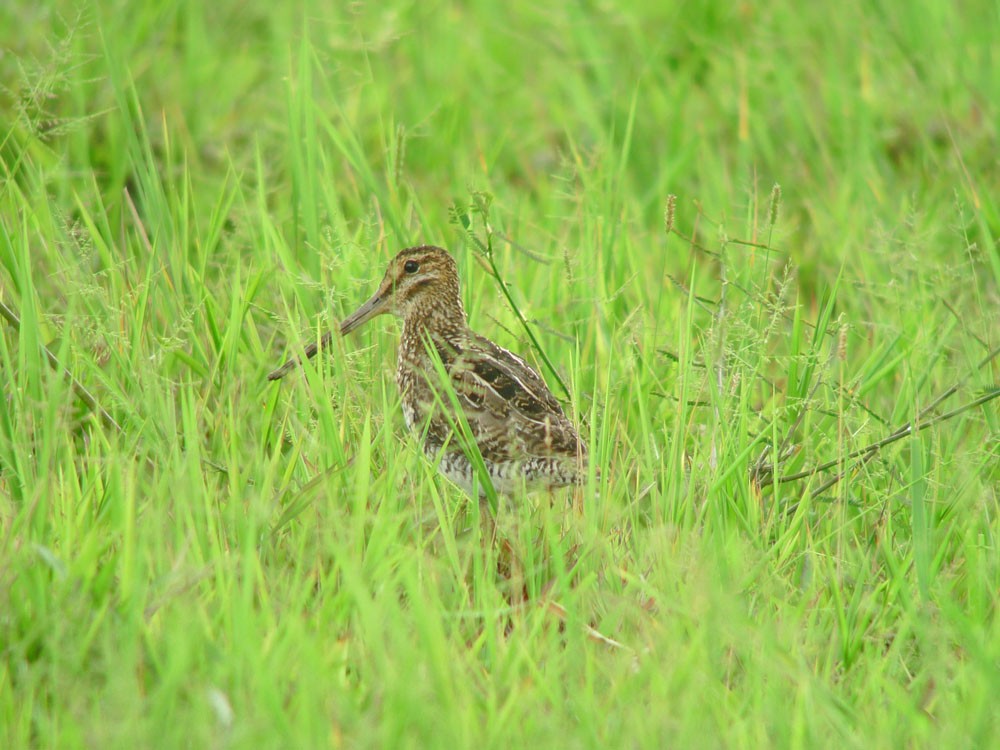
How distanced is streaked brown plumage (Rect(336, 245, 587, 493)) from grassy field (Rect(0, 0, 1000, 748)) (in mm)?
92

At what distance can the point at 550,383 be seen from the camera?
4.65 m

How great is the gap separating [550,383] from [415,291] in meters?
0.51

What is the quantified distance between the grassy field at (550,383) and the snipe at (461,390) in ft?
0.30

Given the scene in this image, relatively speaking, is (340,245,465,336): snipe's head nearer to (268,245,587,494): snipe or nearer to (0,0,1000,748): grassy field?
(268,245,587,494): snipe

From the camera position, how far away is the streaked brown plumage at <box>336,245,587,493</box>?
3949 millimetres

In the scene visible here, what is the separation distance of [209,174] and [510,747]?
386cm

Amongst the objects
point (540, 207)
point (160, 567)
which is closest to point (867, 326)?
point (540, 207)

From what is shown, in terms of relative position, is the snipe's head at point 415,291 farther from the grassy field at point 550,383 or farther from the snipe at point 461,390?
the grassy field at point 550,383

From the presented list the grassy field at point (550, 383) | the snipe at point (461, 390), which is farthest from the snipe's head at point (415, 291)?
the grassy field at point (550, 383)

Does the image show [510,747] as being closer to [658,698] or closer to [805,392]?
[658,698]

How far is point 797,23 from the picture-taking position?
698 cm

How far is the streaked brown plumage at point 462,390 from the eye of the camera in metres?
3.95

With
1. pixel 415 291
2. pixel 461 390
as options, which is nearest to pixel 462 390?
pixel 461 390

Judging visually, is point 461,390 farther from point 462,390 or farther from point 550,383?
point 550,383
